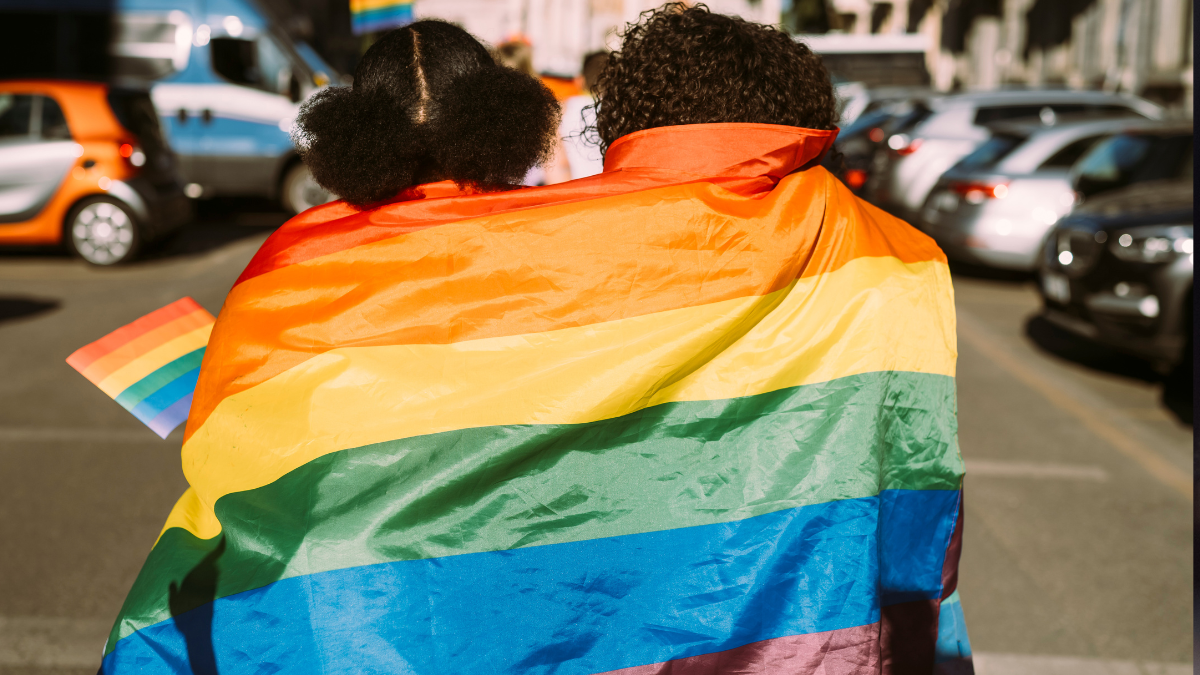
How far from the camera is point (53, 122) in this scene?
10055 mm

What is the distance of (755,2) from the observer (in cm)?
4044

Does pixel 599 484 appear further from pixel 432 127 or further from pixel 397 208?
pixel 432 127

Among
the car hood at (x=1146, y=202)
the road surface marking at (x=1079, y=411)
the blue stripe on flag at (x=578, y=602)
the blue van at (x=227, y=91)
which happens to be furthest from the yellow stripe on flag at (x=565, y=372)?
the blue van at (x=227, y=91)

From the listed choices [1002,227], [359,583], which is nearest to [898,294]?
[359,583]

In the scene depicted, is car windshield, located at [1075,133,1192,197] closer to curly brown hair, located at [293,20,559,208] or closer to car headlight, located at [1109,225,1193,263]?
car headlight, located at [1109,225,1193,263]

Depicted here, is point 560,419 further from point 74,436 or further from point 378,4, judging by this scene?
point 378,4

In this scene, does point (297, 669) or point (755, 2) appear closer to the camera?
point (297, 669)

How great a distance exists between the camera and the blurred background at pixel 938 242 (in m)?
3.88

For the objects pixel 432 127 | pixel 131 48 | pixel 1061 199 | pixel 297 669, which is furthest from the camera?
pixel 131 48

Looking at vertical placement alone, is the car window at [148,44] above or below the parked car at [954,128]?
above

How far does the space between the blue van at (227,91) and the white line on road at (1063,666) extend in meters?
10.5

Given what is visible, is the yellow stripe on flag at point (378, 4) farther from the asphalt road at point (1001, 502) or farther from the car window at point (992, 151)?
the car window at point (992, 151)

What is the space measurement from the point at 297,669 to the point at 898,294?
108 cm

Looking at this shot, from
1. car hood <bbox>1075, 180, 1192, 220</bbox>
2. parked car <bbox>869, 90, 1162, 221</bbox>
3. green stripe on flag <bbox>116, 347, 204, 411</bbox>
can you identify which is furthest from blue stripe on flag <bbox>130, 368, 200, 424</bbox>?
parked car <bbox>869, 90, 1162, 221</bbox>
